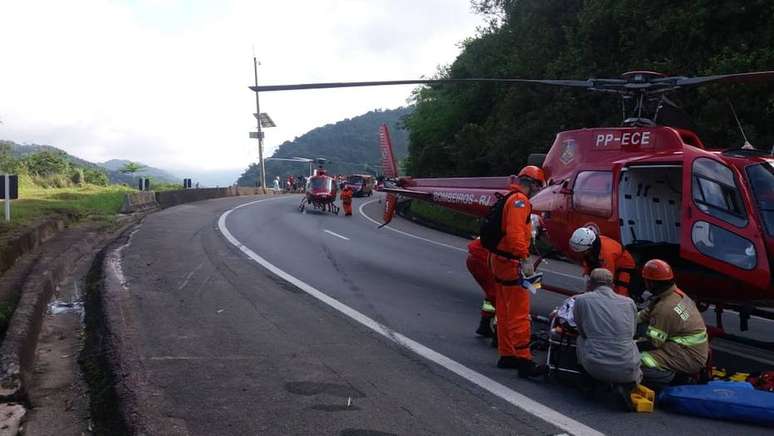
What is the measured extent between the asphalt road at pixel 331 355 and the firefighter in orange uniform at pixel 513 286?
209mm

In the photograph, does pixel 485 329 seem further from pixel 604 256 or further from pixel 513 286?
pixel 604 256

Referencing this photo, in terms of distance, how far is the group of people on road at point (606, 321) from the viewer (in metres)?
5.77

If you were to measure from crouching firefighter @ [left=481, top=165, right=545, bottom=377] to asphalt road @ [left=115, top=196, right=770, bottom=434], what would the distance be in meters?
0.19

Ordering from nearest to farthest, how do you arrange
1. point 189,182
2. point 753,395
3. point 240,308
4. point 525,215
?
1. point 753,395
2. point 525,215
3. point 240,308
4. point 189,182

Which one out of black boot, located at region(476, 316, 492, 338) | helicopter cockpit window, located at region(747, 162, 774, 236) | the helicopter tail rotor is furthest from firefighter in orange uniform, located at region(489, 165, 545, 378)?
the helicopter tail rotor

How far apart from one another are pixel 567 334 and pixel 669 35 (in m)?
15.3

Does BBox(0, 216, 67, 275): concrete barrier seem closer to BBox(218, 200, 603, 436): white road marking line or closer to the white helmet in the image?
BBox(218, 200, 603, 436): white road marking line

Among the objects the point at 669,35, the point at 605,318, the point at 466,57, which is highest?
the point at 466,57

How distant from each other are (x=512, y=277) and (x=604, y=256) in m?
1.40

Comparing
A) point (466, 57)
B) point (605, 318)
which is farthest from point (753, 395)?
point (466, 57)

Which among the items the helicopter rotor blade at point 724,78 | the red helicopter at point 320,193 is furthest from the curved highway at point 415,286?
the red helicopter at point 320,193

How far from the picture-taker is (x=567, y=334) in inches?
254

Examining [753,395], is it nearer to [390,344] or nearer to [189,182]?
[390,344]

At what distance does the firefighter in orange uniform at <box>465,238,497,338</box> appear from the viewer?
796 cm
